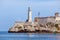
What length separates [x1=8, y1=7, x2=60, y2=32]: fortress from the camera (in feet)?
348

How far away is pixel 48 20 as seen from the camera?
362ft

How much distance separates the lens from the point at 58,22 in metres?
110

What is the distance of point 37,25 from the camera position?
108m

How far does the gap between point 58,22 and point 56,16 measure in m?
2.48

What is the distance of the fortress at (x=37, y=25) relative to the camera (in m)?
106

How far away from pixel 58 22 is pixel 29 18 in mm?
11884

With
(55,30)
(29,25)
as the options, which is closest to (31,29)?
(29,25)

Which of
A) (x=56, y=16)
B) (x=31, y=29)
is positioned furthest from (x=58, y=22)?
(x=31, y=29)

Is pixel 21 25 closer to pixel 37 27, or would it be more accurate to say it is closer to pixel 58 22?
pixel 37 27

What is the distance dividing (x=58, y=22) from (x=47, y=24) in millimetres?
4827

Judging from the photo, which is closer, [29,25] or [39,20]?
[29,25]

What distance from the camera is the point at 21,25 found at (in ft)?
357

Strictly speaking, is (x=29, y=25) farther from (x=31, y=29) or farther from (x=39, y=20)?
(x=39, y=20)

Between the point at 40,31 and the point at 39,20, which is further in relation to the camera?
the point at 39,20
